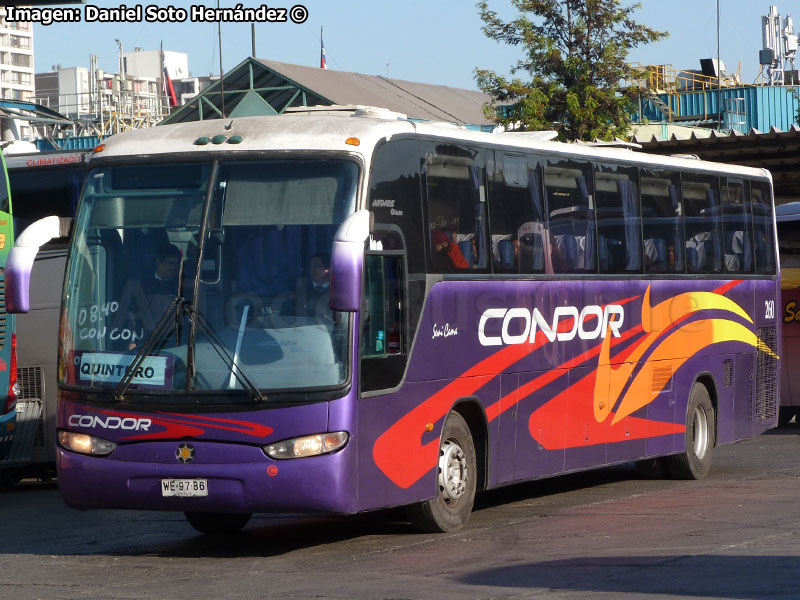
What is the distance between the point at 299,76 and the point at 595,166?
101ft

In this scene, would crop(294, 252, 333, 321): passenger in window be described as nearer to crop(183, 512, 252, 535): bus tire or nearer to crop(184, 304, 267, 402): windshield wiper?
crop(184, 304, 267, 402): windshield wiper

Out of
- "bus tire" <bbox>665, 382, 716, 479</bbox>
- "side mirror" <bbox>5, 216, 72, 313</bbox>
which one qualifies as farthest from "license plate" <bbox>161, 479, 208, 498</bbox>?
"bus tire" <bbox>665, 382, 716, 479</bbox>

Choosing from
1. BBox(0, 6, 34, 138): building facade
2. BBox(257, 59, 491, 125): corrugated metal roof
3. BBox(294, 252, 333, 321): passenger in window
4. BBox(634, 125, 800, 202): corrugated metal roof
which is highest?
BBox(0, 6, 34, 138): building facade

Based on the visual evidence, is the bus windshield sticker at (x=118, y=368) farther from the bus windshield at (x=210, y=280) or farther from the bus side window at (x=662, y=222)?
the bus side window at (x=662, y=222)

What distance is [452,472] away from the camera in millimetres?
11266

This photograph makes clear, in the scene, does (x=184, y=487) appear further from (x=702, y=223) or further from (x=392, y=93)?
(x=392, y=93)

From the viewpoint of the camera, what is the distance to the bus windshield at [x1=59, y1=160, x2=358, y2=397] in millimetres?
9797

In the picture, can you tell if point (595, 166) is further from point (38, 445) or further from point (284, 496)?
point (38, 445)

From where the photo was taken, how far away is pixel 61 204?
57.6 ft

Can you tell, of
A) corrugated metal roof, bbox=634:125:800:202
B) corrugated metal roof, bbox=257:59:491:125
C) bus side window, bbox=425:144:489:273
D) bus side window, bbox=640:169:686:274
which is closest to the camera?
bus side window, bbox=425:144:489:273

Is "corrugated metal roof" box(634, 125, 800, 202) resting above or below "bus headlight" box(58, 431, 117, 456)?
above

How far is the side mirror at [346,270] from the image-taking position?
9.25 metres

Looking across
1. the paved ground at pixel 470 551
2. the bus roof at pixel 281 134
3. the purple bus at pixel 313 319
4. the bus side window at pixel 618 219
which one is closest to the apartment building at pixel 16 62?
the bus side window at pixel 618 219

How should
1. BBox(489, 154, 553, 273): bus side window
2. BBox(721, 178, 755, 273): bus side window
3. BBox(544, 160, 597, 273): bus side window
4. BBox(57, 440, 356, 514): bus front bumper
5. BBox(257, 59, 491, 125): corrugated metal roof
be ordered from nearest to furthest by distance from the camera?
BBox(57, 440, 356, 514): bus front bumper → BBox(489, 154, 553, 273): bus side window → BBox(544, 160, 597, 273): bus side window → BBox(721, 178, 755, 273): bus side window → BBox(257, 59, 491, 125): corrugated metal roof
